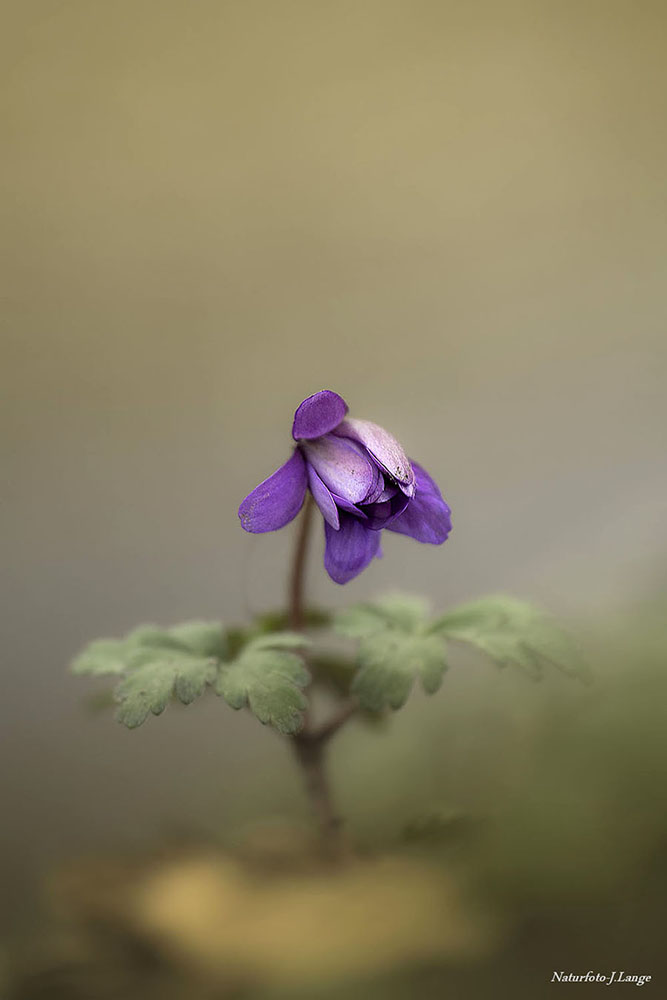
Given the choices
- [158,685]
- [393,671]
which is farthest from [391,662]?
[158,685]

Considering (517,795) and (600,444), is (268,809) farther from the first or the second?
(600,444)

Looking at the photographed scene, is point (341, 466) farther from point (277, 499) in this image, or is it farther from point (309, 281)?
point (309, 281)

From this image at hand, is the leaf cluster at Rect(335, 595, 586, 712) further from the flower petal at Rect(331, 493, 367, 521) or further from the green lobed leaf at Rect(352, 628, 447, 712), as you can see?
the flower petal at Rect(331, 493, 367, 521)

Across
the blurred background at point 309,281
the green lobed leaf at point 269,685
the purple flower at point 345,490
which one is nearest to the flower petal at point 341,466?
the purple flower at point 345,490

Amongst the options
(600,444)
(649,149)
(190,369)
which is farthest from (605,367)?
(190,369)

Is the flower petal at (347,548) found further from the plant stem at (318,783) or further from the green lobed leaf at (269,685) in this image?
the plant stem at (318,783)
